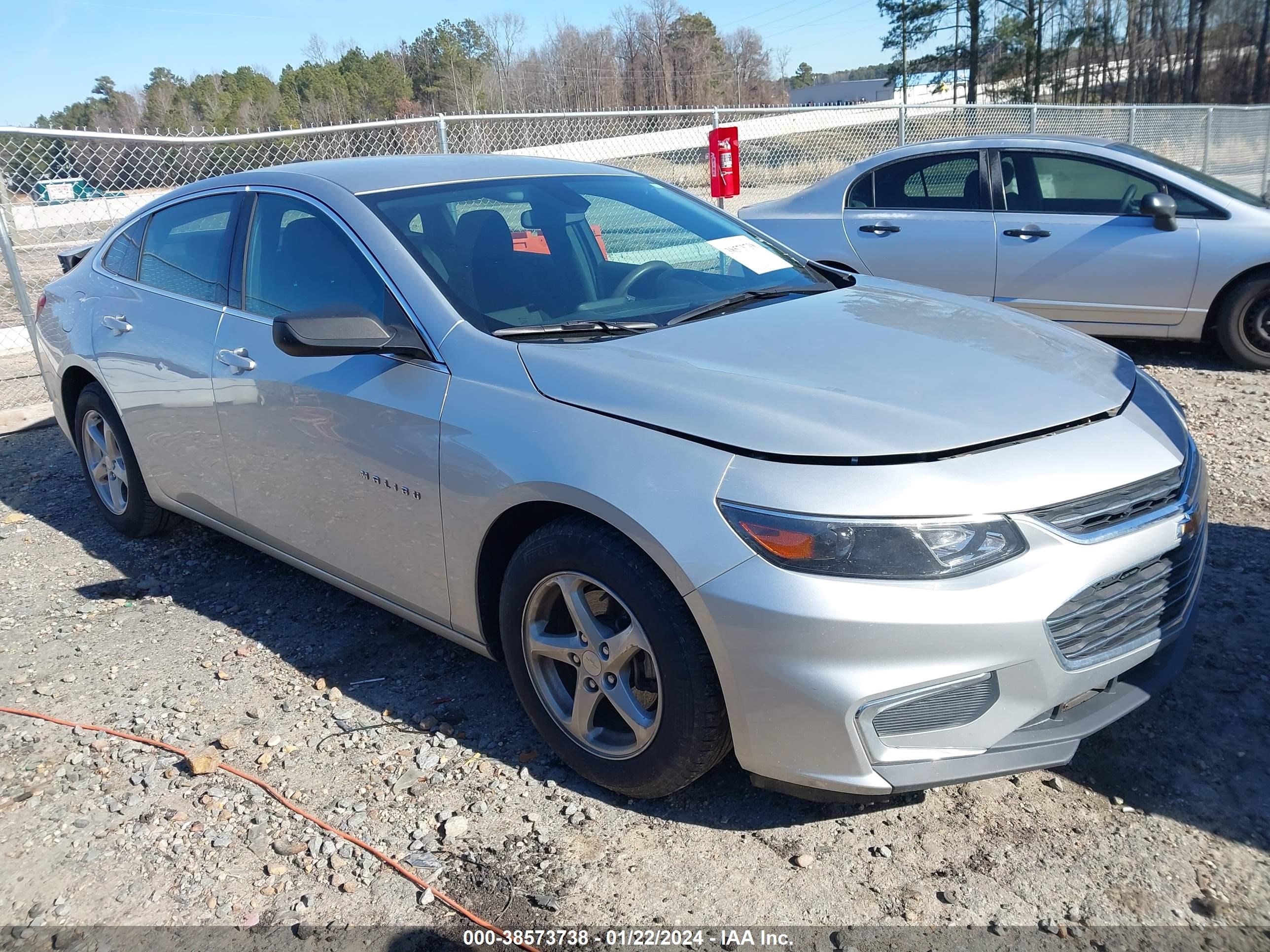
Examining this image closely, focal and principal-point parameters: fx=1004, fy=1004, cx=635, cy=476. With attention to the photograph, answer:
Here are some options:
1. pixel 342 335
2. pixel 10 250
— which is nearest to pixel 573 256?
pixel 342 335

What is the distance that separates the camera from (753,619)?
7.32 feet

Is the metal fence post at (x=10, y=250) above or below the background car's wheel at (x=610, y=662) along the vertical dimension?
above

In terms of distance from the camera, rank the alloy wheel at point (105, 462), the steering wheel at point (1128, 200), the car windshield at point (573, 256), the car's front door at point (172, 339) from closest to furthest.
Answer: the car windshield at point (573, 256)
the car's front door at point (172, 339)
the alloy wheel at point (105, 462)
the steering wheel at point (1128, 200)

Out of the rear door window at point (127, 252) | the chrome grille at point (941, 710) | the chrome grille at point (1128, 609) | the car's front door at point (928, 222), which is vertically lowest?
the chrome grille at point (941, 710)

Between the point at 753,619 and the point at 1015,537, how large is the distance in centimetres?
61

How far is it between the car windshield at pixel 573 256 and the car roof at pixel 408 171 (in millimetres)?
56


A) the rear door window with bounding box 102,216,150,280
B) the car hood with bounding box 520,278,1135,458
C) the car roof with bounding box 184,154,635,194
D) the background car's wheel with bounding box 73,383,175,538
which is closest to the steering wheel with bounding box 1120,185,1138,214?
the car hood with bounding box 520,278,1135,458

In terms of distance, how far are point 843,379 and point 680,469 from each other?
536mm

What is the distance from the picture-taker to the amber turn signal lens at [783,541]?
2225 millimetres

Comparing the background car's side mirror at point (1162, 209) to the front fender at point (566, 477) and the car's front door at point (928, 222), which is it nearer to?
the car's front door at point (928, 222)

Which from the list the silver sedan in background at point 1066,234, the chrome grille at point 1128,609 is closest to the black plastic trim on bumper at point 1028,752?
the chrome grille at point 1128,609

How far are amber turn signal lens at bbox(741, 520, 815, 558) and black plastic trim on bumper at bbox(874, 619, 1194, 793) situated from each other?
0.52 m

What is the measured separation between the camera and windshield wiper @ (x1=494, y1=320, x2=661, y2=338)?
2959 mm

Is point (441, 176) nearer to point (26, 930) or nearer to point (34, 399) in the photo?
point (26, 930)
